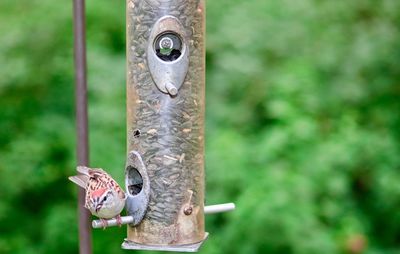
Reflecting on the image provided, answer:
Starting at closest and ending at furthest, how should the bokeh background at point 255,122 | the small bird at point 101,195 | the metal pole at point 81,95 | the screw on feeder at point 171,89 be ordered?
the metal pole at point 81,95, the small bird at point 101,195, the screw on feeder at point 171,89, the bokeh background at point 255,122

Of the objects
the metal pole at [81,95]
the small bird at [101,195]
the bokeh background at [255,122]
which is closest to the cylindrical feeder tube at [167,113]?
the small bird at [101,195]

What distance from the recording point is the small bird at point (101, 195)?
9.62 ft

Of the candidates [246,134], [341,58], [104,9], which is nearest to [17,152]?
[104,9]

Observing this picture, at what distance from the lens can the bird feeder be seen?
10.3 feet

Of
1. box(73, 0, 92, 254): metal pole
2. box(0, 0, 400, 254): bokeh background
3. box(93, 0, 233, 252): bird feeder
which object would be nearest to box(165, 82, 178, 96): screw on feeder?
box(93, 0, 233, 252): bird feeder

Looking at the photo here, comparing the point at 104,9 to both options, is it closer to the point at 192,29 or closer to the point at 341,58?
the point at 341,58

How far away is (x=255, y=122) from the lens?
509cm

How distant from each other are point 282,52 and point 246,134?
50cm

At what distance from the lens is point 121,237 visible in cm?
488

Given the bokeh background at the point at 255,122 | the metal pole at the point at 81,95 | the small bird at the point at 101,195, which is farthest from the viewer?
the bokeh background at the point at 255,122

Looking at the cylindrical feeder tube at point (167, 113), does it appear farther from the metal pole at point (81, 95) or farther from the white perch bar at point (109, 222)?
the metal pole at point (81, 95)

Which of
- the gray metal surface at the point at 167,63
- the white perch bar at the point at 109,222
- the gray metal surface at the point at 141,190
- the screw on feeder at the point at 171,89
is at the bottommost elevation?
the white perch bar at the point at 109,222

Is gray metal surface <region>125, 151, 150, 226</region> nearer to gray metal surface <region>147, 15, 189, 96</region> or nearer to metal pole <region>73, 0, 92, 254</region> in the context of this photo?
gray metal surface <region>147, 15, 189, 96</region>

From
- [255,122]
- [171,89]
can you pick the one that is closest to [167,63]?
[171,89]
